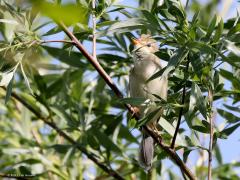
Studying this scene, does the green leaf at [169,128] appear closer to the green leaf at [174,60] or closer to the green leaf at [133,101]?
the green leaf at [133,101]

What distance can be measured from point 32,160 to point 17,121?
0.54 meters

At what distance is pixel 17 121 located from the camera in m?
3.24

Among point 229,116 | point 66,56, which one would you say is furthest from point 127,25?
point 66,56

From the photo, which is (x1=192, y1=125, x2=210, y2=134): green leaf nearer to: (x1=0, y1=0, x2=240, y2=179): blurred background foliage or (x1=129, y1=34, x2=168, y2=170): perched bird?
(x1=0, y1=0, x2=240, y2=179): blurred background foliage

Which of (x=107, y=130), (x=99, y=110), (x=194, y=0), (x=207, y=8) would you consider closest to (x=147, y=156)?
(x=107, y=130)

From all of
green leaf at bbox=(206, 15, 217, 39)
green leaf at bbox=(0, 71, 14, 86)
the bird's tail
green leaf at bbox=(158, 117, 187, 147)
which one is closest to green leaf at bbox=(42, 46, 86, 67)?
the bird's tail

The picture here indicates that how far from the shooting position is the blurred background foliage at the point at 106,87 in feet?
4.83

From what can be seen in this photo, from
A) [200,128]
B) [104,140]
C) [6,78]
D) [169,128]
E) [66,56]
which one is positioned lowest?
[200,128]

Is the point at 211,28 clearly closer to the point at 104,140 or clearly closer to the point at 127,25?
the point at 127,25

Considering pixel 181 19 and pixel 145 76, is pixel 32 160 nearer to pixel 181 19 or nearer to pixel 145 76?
pixel 145 76

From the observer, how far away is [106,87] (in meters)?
2.90

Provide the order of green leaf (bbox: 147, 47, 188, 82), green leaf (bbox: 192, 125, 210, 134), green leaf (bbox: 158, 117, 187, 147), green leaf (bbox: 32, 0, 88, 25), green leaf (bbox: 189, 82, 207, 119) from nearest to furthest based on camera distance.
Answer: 1. green leaf (bbox: 32, 0, 88, 25)
2. green leaf (bbox: 147, 47, 188, 82)
3. green leaf (bbox: 189, 82, 207, 119)
4. green leaf (bbox: 192, 125, 210, 134)
5. green leaf (bbox: 158, 117, 187, 147)

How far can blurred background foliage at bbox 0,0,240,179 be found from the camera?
58.0 inches

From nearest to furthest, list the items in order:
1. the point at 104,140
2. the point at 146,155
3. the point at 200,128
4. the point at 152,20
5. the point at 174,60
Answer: the point at 174,60, the point at 152,20, the point at 200,128, the point at 146,155, the point at 104,140
